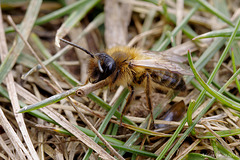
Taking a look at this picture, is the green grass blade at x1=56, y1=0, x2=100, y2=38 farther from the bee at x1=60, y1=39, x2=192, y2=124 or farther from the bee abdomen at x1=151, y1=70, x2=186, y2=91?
the bee abdomen at x1=151, y1=70, x2=186, y2=91

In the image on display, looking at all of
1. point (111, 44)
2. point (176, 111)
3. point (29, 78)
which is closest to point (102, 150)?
point (176, 111)

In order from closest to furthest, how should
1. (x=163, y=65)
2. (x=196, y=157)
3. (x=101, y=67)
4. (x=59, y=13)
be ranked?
(x=196, y=157), (x=101, y=67), (x=163, y=65), (x=59, y=13)

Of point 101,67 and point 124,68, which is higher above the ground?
point 101,67

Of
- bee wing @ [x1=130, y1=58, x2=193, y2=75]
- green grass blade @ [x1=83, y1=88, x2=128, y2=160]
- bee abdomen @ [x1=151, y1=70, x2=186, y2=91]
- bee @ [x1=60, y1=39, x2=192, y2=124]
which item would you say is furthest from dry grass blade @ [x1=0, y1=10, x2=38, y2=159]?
bee abdomen @ [x1=151, y1=70, x2=186, y2=91]

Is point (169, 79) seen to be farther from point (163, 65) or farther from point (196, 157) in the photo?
point (196, 157)

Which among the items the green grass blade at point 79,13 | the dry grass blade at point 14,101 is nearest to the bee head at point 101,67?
the dry grass blade at point 14,101

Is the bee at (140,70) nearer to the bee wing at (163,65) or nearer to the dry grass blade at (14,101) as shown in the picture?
the bee wing at (163,65)

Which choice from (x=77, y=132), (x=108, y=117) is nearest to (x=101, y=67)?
(x=108, y=117)
